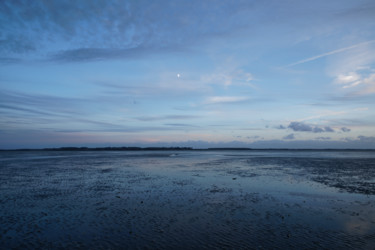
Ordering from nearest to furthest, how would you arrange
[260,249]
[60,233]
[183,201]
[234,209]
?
[260,249], [60,233], [234,209], [183,201]

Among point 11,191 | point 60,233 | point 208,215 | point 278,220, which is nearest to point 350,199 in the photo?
point 278,220

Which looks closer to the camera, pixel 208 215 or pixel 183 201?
pixel 208 215

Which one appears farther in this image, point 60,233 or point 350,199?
point 350,199

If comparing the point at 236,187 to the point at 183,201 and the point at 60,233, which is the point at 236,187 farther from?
the point at 60,233

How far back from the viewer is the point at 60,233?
11586mm

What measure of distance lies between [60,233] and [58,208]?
201 inches

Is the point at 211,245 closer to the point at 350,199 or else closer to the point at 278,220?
the point at 278,220

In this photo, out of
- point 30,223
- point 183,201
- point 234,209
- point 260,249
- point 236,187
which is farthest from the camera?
point 236,187

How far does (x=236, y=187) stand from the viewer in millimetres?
23547

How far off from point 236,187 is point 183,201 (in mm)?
7733

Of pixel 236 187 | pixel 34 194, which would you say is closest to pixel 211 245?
pixel 236 187

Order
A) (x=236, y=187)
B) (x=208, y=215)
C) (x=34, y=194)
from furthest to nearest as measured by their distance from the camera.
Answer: (x=236, y=187)
(x=34, y=194)
(x=208, y=215)

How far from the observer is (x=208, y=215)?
1437 cm

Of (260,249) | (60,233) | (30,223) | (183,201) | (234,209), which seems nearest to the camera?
(260,249)
